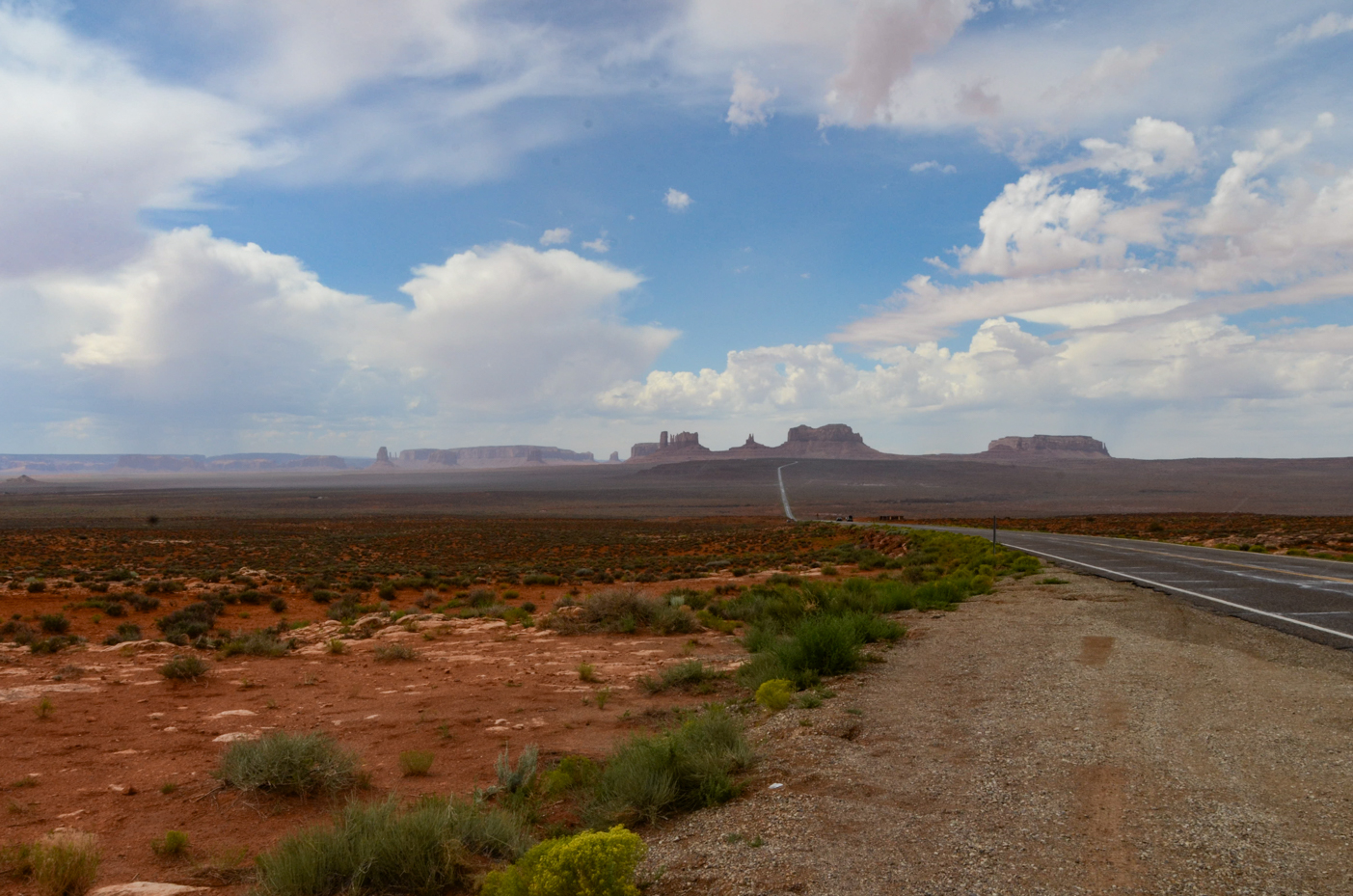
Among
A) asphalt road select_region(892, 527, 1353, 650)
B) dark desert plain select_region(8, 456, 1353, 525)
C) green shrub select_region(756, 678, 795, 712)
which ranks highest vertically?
asphalt road select_region(892, 527, 1353, 650)

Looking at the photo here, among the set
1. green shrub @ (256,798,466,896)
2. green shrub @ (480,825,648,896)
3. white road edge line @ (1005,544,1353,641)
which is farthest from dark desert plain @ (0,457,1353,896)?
white road edge line @ (1005,544,1353,641)

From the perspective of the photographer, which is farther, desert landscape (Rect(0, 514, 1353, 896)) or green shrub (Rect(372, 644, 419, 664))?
green shrub (Rect(372, 644, 419, 664))

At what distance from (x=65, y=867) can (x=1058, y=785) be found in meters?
6.68

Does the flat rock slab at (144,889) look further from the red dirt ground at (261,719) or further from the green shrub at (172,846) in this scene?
the green shrub at (172,846)

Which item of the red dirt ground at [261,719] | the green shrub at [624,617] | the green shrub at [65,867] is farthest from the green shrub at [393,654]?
the green shrub at [65,867]

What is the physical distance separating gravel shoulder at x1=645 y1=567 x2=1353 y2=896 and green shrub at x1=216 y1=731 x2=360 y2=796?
3.68 meters

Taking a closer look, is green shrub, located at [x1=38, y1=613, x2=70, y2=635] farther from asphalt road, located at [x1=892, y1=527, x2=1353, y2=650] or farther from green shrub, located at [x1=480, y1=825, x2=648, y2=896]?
asphalt road, located at [x1=892, y1=527, x2=1353, y2=650]

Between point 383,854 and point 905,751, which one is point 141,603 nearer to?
point 383,854

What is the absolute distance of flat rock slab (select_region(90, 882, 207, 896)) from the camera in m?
4.75

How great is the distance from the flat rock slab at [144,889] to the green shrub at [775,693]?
529cm

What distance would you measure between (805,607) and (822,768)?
25.0 ft

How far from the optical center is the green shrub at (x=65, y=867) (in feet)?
15.8

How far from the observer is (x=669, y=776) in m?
5.69

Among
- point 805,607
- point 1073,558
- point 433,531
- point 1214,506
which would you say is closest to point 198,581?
point 805,607
